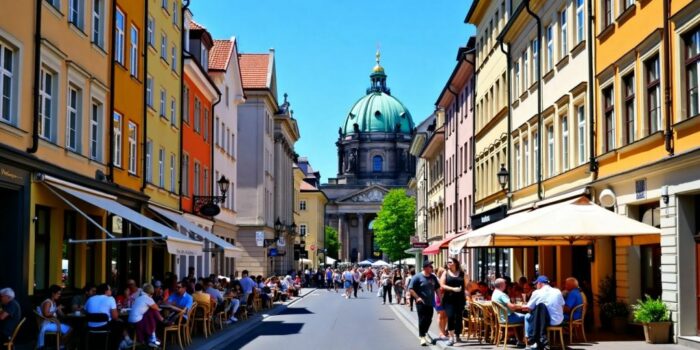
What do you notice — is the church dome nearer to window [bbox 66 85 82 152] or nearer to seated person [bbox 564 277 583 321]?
window [bbox 66 85 82 152]

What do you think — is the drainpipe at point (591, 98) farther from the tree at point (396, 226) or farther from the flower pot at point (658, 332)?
the tree at point (396, 226)

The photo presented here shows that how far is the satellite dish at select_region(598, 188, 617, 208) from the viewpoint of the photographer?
22.1m

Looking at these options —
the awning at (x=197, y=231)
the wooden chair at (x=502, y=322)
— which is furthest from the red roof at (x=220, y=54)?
the wooden chair at (x=502, y=322)

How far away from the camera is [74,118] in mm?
21844

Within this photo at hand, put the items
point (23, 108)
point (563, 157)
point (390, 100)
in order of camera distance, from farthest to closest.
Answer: point (390, 100)
point (563, 157)
point (23, 108)

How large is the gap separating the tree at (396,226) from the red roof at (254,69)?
1825 inches

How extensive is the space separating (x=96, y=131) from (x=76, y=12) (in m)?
3.21

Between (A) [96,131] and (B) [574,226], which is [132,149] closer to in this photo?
(A) [96,131]

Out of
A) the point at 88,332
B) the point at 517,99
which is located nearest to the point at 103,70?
the point at 88,332

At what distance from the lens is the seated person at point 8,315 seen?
540 inches

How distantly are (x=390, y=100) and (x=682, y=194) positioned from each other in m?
164

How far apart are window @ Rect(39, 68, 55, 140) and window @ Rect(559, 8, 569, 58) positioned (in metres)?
13.7

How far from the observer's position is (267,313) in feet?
115

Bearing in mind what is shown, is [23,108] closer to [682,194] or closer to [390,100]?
[682,194]
